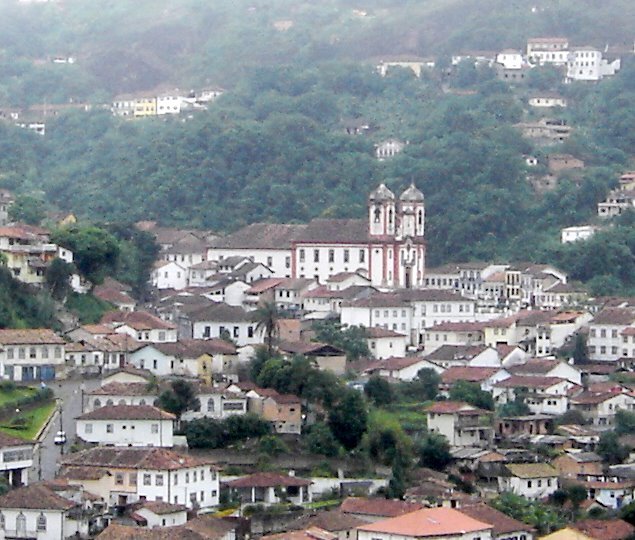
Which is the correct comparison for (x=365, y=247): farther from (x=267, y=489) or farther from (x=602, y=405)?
(x=267, y=489)

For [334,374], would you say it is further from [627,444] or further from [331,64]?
[331,64]

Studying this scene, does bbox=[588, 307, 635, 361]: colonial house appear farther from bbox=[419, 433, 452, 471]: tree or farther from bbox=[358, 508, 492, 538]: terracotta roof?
bbox=[358, 508, 492, 538]: terracotta roof

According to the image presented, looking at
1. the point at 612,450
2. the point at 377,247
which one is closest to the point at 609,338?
the point at 377,247

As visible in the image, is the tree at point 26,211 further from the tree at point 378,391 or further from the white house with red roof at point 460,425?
the white house with red roof at point 460,425

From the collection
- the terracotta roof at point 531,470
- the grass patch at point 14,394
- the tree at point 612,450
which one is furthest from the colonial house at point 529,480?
the grass patch at point 14,394

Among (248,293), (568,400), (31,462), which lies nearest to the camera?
(31,462)

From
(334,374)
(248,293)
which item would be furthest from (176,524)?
(248,293)

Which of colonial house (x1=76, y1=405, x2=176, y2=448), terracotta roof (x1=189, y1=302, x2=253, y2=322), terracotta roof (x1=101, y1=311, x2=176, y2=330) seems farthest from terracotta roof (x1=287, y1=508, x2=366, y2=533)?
terracotta roof (x1=189, y1=302, x2=253, y2=322)

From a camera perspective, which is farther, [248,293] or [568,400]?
[248,293]
